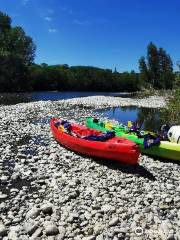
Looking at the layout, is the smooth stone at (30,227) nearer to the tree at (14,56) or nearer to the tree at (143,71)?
the tree at (14,56)

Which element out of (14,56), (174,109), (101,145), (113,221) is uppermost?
(14,56)

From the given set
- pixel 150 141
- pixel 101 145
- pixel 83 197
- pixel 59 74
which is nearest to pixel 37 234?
pixel 83 197

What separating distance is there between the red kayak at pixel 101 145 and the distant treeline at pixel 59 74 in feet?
38.9

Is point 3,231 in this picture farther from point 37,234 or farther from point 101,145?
point 101,145

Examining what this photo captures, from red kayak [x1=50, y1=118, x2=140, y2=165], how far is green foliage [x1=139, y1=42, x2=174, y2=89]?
8319 cm

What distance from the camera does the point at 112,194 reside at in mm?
11844

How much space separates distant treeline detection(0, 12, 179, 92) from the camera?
7556 cm

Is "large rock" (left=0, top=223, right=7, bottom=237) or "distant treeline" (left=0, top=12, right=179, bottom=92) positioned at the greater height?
"distant treeline" (left=0, top=12, right=179, bottom=92)

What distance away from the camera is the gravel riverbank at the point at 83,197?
9188 mm

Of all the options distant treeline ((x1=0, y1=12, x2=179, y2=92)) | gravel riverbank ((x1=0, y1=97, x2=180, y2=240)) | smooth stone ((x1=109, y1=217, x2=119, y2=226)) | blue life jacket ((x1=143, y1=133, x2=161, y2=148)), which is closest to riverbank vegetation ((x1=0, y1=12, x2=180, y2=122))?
distant treeline ((x1=0, y1=12, x2=179, y2=92))

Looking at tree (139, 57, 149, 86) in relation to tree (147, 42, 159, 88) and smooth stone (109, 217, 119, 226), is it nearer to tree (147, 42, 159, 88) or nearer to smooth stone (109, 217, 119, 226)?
tree (147, 42, 159, 88)

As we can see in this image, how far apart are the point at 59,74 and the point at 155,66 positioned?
3338 cm

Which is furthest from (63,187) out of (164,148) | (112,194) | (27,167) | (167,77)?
(167,77)

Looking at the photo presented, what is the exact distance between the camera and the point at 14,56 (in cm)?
7456
